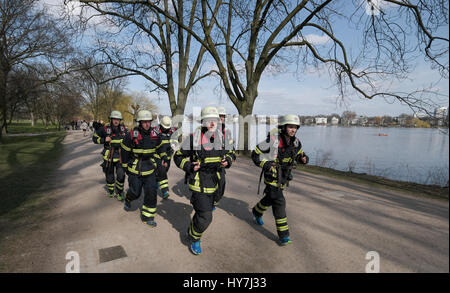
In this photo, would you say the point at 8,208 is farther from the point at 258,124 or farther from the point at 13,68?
the point at 13,68

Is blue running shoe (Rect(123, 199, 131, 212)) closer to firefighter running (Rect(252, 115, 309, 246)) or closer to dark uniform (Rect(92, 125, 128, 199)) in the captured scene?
dark uniform (Rect(92, 125, 128, 199))

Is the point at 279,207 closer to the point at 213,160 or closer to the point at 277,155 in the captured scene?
the point at 277,155

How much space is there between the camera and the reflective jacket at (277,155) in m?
3.78

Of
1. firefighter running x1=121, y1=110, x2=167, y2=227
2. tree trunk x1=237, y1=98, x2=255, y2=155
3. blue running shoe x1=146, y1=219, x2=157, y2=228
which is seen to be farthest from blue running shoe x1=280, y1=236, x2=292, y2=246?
tree trunk x1=237, y1=98, x2=255, y2=155

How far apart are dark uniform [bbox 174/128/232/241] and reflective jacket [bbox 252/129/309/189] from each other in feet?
1.92

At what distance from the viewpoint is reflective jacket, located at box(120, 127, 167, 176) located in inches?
177

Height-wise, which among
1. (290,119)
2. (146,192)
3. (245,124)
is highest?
(290,119)

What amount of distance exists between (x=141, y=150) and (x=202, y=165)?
5.30 ft

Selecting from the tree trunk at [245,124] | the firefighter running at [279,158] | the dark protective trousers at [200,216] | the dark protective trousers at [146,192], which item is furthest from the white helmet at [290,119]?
the tree trunk at [245,124]

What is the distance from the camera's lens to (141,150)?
4.49 metres

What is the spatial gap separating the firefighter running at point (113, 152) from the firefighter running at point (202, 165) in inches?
113

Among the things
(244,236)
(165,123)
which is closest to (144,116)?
(165,123)

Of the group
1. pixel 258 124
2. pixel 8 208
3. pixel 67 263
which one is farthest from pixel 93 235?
pixel 258 124

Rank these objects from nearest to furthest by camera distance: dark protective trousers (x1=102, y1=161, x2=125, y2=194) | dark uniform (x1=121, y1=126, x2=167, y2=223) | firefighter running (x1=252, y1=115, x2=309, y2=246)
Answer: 1. firefighter running (x1=252, y1=115, x2=309, y2=246)
2. dark uniform (x1=121, y1=126, x2=167, y2=223)
3. dark protective trousers (x1=102, y1=161, x2=125, y2=194)
